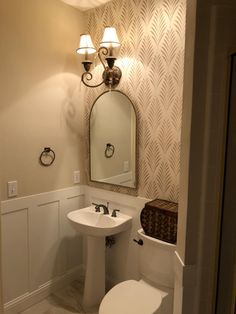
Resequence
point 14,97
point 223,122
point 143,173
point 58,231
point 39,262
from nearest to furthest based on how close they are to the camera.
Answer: point 223,122 → point 14,97 → point 143,173 → point 39,262 → point 58,231

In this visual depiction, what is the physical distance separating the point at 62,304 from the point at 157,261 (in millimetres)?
Result: 1033

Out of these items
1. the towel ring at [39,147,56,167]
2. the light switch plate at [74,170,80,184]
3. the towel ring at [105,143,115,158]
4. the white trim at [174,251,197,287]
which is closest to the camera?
the white trim at [174,251,197,287]

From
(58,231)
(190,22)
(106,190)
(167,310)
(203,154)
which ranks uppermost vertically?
(190,22)

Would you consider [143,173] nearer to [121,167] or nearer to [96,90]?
[121,167]

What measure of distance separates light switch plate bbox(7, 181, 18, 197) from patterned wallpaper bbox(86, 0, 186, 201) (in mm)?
908

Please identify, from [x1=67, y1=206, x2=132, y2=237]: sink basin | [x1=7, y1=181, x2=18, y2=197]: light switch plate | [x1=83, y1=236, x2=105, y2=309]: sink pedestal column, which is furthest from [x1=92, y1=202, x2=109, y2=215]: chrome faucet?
[x1=7, y1=181, x2=18, y2=197]: light switch plate

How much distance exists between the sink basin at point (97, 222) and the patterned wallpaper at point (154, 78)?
0.26 metres

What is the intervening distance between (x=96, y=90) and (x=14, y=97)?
743mm

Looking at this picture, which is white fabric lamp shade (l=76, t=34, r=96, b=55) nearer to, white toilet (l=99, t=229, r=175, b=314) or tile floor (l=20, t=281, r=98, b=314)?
white toilet (l=99, t=229, r=175, b=314)

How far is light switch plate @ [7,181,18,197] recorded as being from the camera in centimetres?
196

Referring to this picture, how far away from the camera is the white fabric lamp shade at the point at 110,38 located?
1.97 metres

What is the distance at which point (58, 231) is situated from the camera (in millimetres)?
2387

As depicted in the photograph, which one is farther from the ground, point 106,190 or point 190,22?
point 190,22

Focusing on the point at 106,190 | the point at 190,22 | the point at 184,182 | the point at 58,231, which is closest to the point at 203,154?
the point at 184,182
